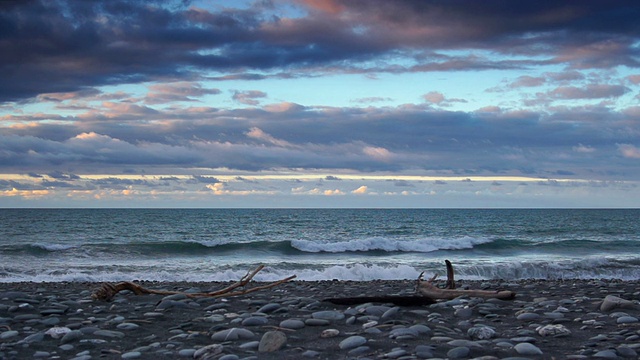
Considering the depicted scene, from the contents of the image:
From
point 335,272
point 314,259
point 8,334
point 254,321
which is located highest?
point 254,321

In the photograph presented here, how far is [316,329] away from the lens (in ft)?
19.6

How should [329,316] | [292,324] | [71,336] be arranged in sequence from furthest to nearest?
[329,316] → [292,324] → [71,336]

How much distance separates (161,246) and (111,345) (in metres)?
24.5

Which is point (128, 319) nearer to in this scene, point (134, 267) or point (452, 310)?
point (452, 310)

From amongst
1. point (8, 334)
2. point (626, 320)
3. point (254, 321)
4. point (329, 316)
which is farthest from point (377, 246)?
point (8, 334)

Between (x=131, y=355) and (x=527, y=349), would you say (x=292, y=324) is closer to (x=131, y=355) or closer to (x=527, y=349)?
(x=131, y=355)

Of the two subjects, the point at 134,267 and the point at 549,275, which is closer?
the point at 549,275

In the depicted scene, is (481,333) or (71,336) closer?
(481,333)

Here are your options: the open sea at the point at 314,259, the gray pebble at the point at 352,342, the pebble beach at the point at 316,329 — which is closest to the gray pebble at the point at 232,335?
the pebble beach at the point at 316,329

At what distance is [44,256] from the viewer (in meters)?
24.7

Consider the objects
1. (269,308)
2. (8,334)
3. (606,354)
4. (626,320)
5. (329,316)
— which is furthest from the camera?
(269,308)

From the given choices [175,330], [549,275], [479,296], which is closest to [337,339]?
[175,330]

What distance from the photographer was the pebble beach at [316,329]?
16.3 ft

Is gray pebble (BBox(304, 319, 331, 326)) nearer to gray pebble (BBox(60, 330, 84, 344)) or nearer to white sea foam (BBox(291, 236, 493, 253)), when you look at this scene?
gray pebble (BBox(60, 330, 84, 344))
